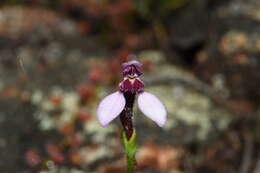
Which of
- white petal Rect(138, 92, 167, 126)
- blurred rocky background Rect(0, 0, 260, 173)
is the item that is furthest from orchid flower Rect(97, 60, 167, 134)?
blurred rocky background Rect(0, 0, 260, 173)

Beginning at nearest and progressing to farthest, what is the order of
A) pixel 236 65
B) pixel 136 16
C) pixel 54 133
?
1. pixel 54 133
2. pixel 236 65
3. pixel 136 16

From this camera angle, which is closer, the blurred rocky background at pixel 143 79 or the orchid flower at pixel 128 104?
the orchid flower at pixel 128 104

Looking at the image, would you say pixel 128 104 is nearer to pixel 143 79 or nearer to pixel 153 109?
pixel 153 109

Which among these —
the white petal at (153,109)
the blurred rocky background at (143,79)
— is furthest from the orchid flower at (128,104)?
the blurred rocky background at (143,79)

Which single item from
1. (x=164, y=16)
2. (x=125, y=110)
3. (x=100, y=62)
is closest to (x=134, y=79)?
(x=125, y=110)

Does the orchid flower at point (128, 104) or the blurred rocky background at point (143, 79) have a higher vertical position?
the blurred rocky background at point (143, 79)

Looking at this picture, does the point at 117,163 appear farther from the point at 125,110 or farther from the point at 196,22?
the point at 196,22

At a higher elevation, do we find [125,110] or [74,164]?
[74,164]

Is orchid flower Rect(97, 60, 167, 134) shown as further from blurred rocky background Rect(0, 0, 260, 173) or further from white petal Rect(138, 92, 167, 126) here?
blurred rocky background Rect(0, 0, 260, 173)

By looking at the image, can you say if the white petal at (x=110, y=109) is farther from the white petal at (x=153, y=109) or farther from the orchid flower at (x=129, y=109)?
the white petal at (x=153, y=109)
